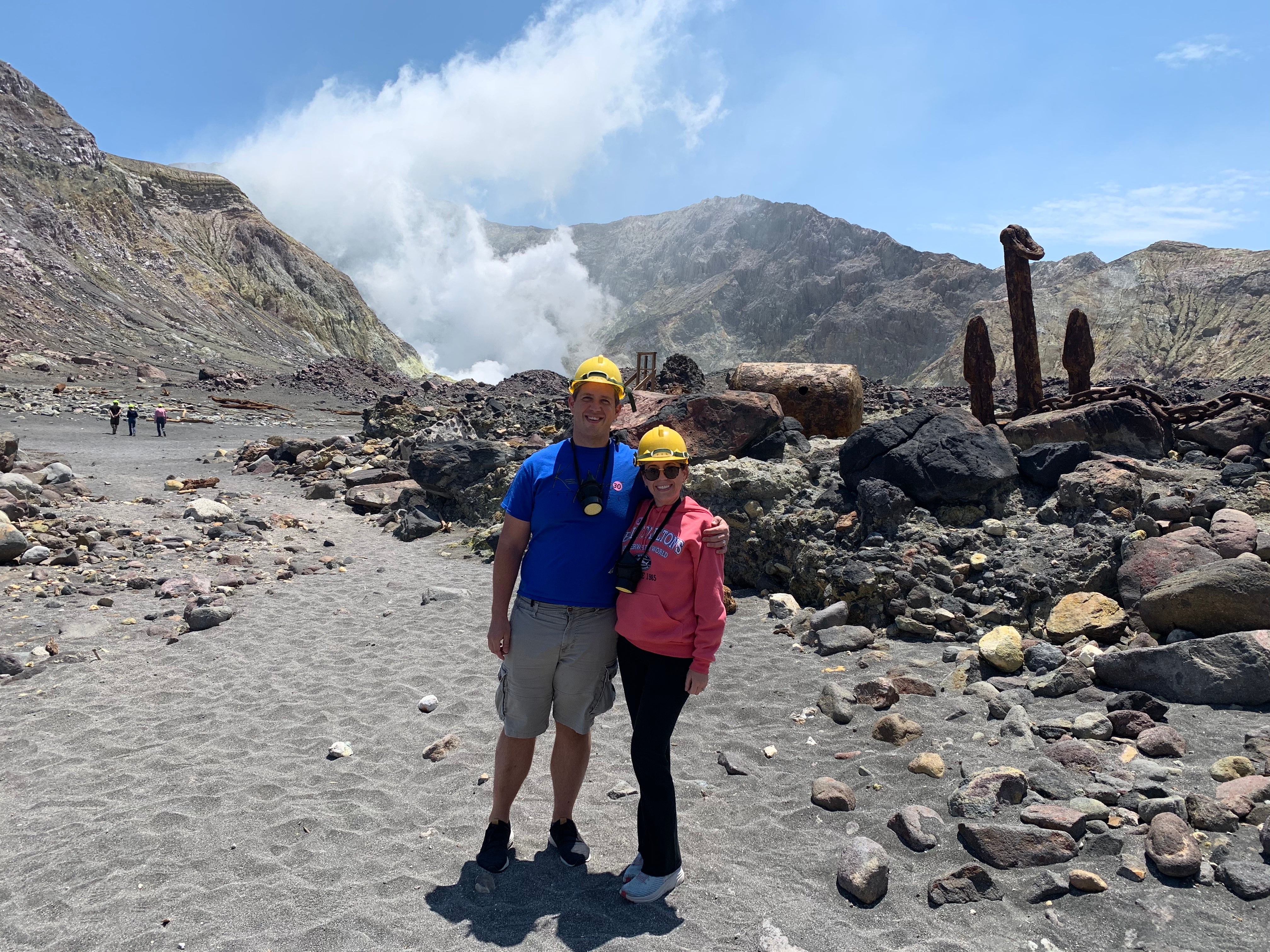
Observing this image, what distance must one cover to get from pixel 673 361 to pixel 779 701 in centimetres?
2082

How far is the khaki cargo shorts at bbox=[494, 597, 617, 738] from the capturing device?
268cm

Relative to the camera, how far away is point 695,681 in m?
2.50

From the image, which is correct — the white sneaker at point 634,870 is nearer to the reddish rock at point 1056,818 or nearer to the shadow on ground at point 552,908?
the shadow on ground at point 552,908

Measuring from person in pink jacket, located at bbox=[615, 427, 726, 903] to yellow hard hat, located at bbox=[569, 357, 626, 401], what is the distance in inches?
11.4

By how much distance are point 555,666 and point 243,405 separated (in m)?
28.6

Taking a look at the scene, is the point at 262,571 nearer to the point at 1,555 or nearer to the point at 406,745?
the point at 1,555

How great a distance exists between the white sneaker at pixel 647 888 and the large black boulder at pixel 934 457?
4169 mm

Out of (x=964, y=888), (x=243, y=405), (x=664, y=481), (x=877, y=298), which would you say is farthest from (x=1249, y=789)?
(x=877, y=298)

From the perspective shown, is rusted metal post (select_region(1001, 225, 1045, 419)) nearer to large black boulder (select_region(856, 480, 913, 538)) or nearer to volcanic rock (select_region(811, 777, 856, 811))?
large black boulder (select_region(856, 480, 913, 538))

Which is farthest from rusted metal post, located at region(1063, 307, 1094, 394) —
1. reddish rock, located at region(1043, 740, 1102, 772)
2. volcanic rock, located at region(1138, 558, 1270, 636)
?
reddish rock, located at region(1043, 740, 1102, 772)

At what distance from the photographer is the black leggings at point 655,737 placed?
101 inches

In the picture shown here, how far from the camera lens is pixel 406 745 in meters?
4.01

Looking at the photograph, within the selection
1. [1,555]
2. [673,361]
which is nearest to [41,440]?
[1,555]

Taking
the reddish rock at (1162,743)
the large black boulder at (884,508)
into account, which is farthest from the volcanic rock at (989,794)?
the large black boulder at (884,508)
